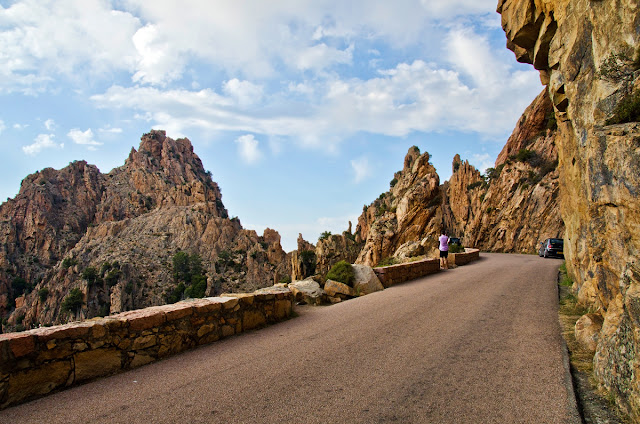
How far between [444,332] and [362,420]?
11.2ft

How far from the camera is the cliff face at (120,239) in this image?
212 ft

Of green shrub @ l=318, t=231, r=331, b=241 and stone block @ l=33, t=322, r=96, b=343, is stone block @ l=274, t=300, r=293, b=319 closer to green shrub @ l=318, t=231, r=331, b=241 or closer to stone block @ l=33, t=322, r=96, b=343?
→ stone block @ l=33, t=322, r=96, b=343

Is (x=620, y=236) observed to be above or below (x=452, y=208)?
below

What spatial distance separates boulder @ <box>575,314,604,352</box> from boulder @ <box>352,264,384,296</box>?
615 centimetres

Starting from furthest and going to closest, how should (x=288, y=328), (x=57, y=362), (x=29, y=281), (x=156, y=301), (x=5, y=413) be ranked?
(x=29, y=281) → (x=156, y=301) → (x=288, y=328) → (x=57, y=362) → (x=5, y=413)

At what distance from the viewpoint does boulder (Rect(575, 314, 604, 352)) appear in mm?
5156

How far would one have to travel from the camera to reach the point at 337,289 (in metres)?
10.4

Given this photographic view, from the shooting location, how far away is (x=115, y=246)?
78.0m

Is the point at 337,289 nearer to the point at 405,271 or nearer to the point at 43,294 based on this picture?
the point at 405,271

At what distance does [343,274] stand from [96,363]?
25.3ft

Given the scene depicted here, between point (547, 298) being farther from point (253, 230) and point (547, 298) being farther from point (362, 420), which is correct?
point (253, 230)

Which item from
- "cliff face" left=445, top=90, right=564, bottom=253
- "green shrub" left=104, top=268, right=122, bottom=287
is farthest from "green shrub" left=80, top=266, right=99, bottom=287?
"cliff face" left=445, top=90, right=564, bottom=253

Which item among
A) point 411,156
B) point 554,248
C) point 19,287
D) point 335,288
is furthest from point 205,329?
point 19,287

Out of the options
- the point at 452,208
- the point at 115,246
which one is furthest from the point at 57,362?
the point at 115,246
